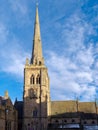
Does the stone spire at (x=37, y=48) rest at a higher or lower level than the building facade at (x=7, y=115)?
higher

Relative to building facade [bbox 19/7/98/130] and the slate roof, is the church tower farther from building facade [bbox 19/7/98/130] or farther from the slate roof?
the slate roof

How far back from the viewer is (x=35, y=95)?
86375mm

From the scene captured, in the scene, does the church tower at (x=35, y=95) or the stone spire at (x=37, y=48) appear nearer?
the church tower at (x=35, y=95)

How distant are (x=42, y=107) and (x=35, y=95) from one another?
159 inches

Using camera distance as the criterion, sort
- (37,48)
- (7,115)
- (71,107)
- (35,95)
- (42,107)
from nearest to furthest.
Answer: (7,115)
(42,107)
(35,95)
(37,48)
(71,107)

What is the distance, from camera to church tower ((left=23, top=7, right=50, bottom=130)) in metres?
84.8

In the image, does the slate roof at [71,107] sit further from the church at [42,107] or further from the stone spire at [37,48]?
the stone spire at [37,48]

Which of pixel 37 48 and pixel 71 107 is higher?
pixel 37 48

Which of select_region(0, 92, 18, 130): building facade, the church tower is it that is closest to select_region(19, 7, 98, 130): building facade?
the church tower

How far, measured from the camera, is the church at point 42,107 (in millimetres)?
85062

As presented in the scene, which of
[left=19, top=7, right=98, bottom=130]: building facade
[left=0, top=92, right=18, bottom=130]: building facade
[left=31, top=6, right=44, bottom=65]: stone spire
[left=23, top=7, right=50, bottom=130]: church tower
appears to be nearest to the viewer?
[left=0, top=92, right=18, bottom=130]: building facade

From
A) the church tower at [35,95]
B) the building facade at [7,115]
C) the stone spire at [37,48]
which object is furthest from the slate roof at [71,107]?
the building facade at [7,115]

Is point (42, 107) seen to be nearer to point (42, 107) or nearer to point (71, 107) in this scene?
point (42, 107)

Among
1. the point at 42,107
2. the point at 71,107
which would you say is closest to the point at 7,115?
the point at 42,107
